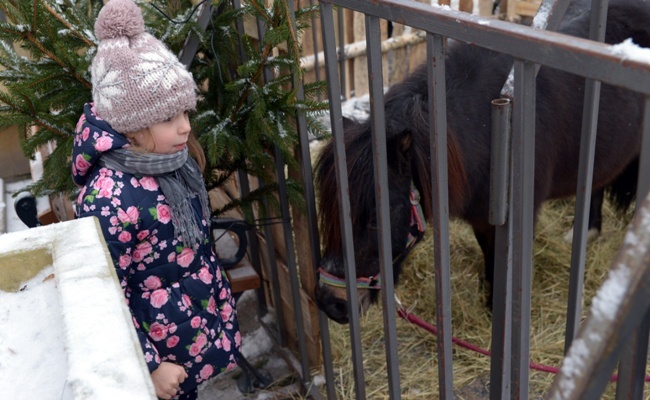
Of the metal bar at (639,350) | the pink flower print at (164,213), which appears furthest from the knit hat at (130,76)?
the metal bar at (639,350)

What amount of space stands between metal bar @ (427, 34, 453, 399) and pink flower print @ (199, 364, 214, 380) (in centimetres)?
79

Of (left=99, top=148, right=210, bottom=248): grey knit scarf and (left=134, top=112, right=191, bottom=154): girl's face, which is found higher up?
(left=134, top=112, right=191, bottom=154): girl's face

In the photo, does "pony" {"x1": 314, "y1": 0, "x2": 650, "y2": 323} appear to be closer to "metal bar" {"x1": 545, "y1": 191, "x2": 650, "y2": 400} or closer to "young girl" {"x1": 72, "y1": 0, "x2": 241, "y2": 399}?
"young girl" {"x1": 72, "y1": 0, "x2": 241, "y2": 399}

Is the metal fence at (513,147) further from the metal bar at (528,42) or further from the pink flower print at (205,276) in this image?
the pink flower print at (205,276)

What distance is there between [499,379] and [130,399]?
35.5 inches

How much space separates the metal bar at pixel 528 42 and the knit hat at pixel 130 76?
0.59 m

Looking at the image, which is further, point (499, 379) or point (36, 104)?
point (36, 104)

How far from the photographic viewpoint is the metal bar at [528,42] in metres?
0.90

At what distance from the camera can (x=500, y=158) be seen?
1259mm

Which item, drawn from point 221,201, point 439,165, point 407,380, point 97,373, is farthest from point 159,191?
point 407,380

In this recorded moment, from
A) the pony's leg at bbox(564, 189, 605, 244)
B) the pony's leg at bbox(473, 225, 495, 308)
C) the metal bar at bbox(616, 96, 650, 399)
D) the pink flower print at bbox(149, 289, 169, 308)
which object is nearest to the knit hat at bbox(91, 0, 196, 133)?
the pink flower print at bbox(149, 289, 169, 308)

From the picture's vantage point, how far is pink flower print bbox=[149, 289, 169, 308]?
6.17 ft

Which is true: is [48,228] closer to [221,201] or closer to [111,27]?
[111,27]

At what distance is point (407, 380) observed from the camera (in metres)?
2.91
